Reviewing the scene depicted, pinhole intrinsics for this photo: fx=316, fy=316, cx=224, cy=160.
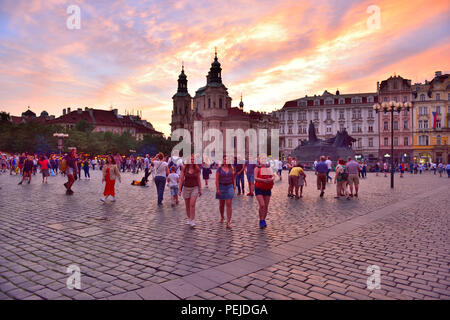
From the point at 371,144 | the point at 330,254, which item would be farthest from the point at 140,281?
the point at 371,144

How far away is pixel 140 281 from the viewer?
4305mm

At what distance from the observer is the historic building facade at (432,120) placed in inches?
2768

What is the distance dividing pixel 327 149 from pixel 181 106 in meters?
85.4

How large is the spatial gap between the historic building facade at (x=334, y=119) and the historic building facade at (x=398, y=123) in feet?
6.37

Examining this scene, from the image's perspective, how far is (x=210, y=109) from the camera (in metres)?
104

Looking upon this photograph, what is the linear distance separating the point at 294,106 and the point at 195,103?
42.6 m

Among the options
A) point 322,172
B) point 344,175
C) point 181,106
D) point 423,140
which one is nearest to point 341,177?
point 344,175

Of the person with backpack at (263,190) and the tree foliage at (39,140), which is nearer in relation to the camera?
the person with backpack at (263,190)

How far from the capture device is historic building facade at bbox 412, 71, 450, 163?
231ft

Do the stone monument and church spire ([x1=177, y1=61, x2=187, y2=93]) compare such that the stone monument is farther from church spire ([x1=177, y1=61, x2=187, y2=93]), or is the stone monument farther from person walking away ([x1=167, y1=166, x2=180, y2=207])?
church spire ([x1=177, y1=61, x2=187, y2=93])

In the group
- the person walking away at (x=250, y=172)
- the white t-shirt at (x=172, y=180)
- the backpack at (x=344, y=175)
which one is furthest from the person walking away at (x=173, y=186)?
the backpack at (x=344, y=175)

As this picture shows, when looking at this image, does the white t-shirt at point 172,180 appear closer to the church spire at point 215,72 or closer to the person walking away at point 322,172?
the person walking away at point 322,172

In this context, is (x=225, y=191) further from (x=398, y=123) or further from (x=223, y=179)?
(x=398, y=123)
